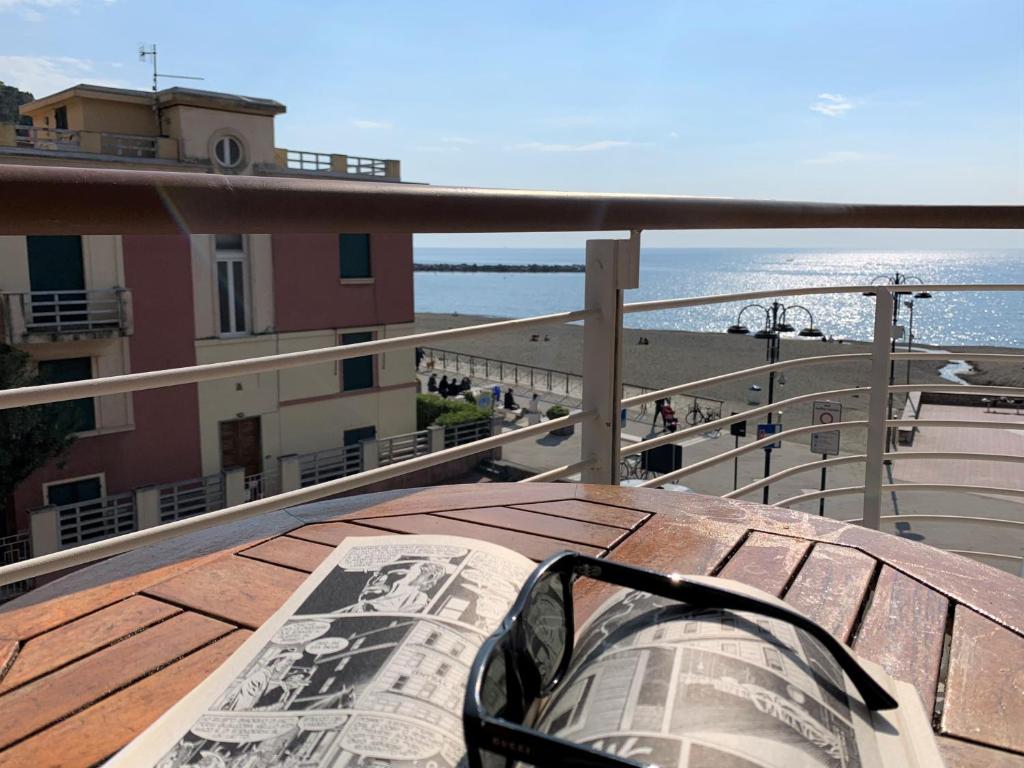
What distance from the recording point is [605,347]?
145 centimetres

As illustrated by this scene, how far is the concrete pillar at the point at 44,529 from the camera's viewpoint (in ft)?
38.1

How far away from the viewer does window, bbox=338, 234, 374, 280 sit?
14594 millimetres

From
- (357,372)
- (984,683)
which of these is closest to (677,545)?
(984,683)

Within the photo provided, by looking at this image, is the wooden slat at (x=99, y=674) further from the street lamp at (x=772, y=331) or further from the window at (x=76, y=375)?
the window at (x=76, y=375)

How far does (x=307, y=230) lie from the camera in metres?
0.84

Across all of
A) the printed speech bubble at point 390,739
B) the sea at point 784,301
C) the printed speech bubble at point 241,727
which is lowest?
the sea at point 784,301

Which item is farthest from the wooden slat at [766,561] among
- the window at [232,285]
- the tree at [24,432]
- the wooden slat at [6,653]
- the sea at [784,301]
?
the sea at [784,301]

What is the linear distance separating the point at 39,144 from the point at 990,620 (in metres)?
14.0

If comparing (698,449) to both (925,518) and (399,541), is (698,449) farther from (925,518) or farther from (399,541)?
(399,541)

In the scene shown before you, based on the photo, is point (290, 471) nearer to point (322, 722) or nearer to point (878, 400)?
point (878, 400)

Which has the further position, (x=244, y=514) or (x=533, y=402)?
(x=533, y=402)

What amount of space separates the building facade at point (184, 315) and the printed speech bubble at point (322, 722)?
37.2 feet

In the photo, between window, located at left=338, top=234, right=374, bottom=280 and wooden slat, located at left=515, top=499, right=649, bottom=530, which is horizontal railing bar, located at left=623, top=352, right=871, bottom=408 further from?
window, located at left=338, top=234, right=374, bottom=280

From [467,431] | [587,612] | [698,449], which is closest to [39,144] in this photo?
[467,431]
